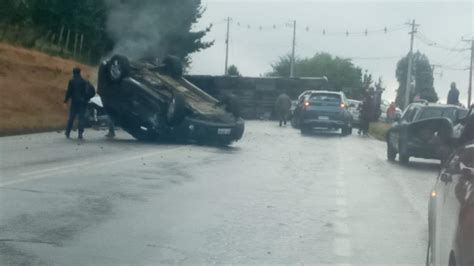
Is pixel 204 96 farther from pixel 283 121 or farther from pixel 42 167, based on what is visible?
pixel 283 121

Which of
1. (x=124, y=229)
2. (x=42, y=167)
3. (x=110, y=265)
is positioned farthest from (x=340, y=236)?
(x=42, y=167)

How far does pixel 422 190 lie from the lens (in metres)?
19.4

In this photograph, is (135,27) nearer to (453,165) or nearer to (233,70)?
(453,165)

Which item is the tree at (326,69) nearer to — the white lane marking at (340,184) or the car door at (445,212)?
the white lane marking at (340,184)

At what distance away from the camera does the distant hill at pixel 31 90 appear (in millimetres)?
35344

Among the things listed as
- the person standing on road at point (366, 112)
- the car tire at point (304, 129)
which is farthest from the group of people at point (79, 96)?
the person standing on road at point (366, 112)

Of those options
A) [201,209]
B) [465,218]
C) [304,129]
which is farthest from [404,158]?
[465,218]

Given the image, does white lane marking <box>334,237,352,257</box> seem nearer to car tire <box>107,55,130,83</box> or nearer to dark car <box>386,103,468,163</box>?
dark car <box>386,103,468,163</box>

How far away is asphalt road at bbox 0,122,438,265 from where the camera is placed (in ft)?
35.9

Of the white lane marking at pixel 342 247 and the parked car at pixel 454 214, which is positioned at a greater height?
the parked car at pixel 454 214

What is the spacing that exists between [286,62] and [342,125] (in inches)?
3375

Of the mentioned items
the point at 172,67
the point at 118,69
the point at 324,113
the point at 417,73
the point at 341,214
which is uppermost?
the point at 417,73

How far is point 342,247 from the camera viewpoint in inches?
457

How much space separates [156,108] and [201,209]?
48.6 ft
